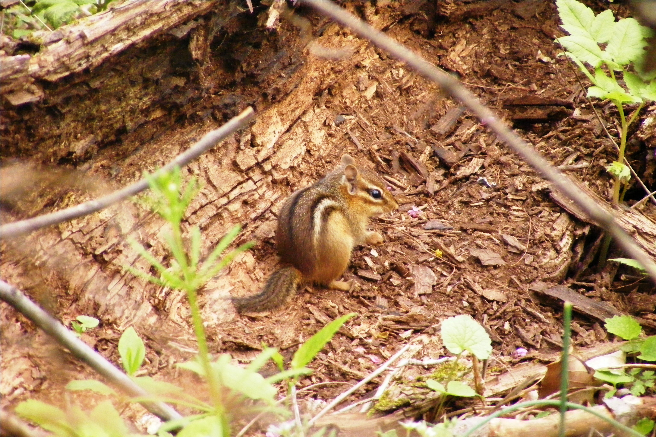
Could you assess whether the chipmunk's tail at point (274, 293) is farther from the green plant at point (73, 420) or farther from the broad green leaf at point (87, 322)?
the green plant at point (73, 420)

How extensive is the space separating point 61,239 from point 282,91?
2.02 metres

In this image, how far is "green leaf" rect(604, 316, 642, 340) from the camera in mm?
3297

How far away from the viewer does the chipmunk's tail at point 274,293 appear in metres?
4.19

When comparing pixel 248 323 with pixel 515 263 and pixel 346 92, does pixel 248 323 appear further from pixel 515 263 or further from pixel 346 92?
pixel 346 92

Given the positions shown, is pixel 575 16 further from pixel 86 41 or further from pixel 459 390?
pixel 86 41

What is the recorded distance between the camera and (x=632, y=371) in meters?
3.14

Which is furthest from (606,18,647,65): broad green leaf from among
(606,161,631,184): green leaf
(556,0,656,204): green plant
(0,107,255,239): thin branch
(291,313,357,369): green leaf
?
(0,107,255,239): thin branch

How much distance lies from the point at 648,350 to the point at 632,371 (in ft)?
0.42

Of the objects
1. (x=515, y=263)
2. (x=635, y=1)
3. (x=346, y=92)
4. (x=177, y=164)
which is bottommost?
(x=515, y=263)

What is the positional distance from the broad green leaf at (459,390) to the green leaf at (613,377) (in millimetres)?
603

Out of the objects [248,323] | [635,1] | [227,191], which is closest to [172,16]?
[227,191]

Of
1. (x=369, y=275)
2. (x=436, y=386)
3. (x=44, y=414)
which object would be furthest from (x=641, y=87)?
(x=44, y=414)

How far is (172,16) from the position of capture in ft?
12.3

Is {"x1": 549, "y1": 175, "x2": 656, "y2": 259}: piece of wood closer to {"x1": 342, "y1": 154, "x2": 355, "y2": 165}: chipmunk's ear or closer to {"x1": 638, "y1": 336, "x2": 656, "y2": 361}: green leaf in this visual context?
{"x1": 638, "y1": 336, "x2": 656, "y2": 361}: green leaf
